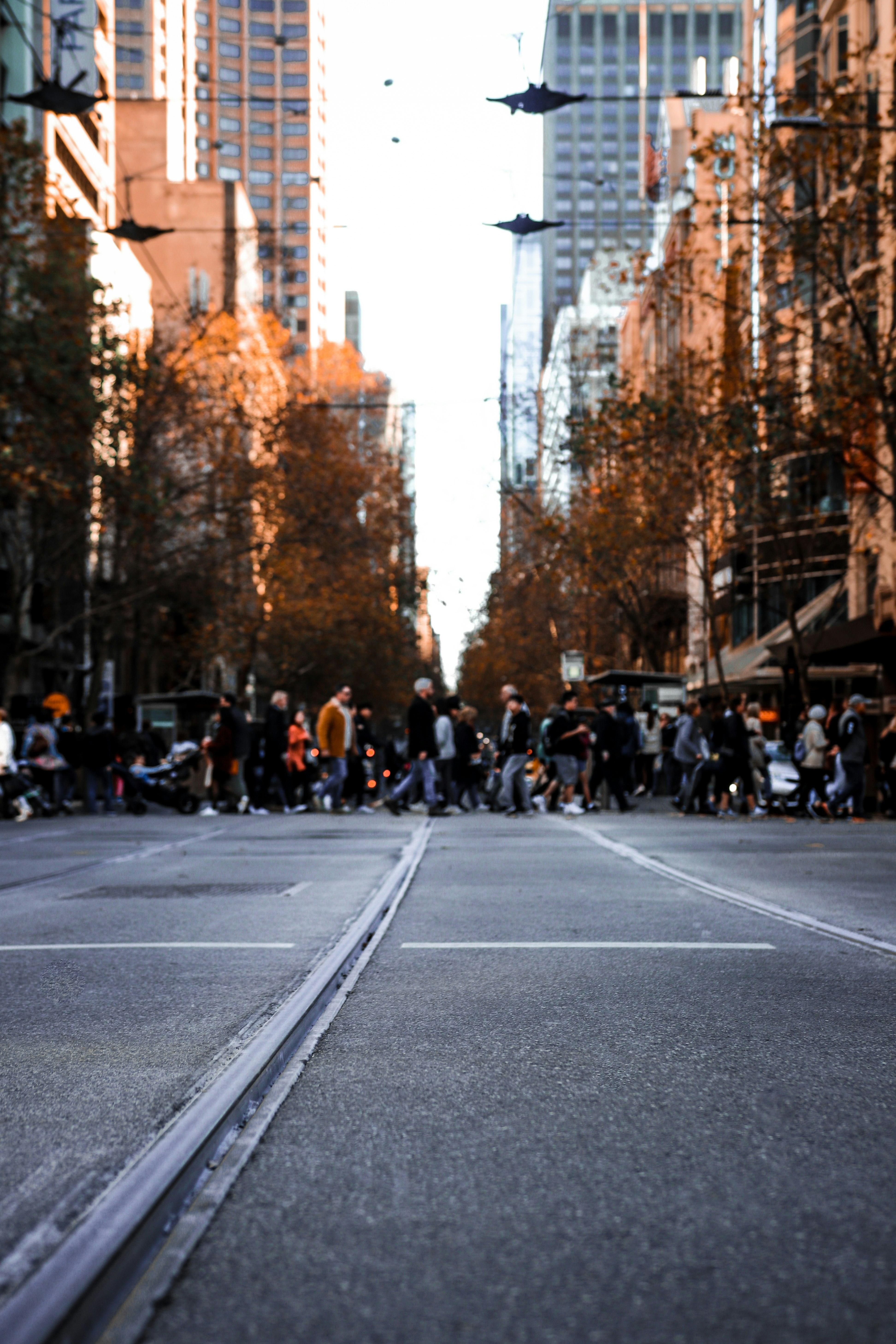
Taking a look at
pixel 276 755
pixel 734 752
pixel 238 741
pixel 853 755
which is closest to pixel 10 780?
pixel 238 741

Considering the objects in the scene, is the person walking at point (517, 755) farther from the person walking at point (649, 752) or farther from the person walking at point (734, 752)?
the person walking at point (649, 752)

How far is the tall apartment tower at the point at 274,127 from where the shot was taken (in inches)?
5039

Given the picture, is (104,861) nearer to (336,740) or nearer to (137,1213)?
(336,740)

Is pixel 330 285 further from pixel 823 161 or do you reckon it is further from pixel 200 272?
pixel 823 161

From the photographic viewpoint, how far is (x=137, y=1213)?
3.40 m

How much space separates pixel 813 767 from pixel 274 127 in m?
112

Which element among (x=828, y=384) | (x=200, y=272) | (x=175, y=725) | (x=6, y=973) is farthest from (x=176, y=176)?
(x=6, y=973)

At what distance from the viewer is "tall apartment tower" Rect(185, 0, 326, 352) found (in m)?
128

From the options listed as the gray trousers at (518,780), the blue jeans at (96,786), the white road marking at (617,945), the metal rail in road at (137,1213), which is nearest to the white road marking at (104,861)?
the white road marking at (617,945)

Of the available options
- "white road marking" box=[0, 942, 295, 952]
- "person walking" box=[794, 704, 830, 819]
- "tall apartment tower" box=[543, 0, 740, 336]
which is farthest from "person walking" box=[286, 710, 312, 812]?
"tall apartment tower" box=[543, 0, 740, 336]

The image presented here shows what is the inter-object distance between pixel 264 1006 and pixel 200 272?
253 ft

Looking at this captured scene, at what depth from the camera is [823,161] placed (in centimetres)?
2522

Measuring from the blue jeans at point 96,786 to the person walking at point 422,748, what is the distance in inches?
208

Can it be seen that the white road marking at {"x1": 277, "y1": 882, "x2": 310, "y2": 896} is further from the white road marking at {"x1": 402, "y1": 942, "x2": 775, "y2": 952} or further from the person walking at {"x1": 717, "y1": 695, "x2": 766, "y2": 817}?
the person walking at {"x1": 717, "y1": 695, "x2": 766, "y2": 817}
